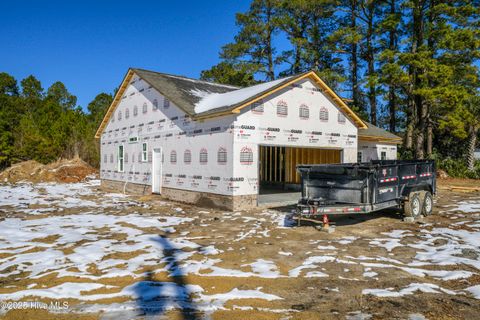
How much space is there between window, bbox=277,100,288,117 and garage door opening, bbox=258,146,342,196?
5146 mm

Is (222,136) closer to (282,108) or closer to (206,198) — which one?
(206,198)

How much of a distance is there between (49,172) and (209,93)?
769 inches

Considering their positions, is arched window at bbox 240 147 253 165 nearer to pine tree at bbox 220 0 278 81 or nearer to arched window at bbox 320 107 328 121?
arched window at bbox 320 107 328 121

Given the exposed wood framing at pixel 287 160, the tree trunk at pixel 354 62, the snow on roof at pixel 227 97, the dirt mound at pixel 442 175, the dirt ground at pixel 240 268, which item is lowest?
the dirt ground at pixel 240 268

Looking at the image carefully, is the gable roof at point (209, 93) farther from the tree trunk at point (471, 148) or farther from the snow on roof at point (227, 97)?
the tree trunk at point (471, 148)

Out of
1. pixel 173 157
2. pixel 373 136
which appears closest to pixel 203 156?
pixel 173 157

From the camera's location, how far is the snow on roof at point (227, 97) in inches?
597

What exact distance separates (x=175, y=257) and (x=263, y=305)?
295cm

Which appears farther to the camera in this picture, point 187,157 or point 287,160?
point 287,160

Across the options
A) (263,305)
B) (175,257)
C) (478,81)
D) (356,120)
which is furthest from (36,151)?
(478,81)

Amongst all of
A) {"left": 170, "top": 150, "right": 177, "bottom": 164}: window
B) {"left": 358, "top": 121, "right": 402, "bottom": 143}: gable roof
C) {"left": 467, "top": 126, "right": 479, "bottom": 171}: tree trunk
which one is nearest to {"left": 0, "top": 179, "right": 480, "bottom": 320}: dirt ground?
{"left": 170, "top": 150, "right": 177, "bottom": 164}: window

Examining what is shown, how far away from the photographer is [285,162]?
2239 cm

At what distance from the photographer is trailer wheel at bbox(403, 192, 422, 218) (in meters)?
11.2

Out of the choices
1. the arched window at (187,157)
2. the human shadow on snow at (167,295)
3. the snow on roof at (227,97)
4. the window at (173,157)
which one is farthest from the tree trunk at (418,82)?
the human shadow on snow at (167,295)
